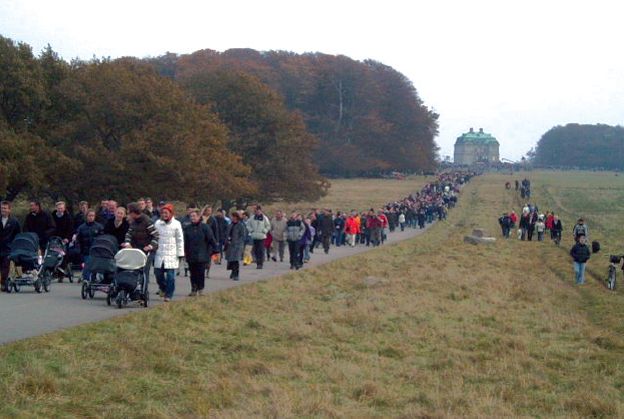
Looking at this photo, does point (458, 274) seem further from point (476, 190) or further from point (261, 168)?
point (476, 190)

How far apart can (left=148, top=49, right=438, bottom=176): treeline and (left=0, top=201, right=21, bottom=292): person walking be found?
79599 mm

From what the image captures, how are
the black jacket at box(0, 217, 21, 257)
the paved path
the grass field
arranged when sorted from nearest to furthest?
the grass field < the paved path < the black jacket at box(0, 217, 21, 257)

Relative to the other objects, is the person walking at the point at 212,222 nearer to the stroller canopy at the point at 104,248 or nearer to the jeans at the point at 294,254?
the jeans at the point at 294,254

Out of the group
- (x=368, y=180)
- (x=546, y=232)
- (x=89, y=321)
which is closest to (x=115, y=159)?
(x=546, y=232)

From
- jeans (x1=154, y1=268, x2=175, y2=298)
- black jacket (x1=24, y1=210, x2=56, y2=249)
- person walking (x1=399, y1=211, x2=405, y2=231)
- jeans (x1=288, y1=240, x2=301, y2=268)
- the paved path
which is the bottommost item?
person walking (x1=399, y1=211, x2=405, y2=231)

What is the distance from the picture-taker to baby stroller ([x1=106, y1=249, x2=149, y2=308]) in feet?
52.1

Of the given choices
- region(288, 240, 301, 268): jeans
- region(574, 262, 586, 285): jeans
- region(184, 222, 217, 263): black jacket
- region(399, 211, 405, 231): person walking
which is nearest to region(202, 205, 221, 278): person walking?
region(288, 240, 301, 268): jeans

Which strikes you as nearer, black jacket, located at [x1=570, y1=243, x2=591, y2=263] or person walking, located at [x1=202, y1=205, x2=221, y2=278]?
person walking, located at [x1=202, y1=205, x2=221, y2=278]

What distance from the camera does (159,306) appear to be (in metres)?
16.5

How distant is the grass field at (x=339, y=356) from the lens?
1005cm

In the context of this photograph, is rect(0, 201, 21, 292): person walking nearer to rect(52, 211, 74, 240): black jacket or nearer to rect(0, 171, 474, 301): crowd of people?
rect(0, 171, 474, 301): crowd of people

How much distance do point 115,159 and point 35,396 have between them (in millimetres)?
31080

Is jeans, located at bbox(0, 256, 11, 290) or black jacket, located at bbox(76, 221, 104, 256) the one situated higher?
black jacket, located at bbox(76, 221, 104, 256)

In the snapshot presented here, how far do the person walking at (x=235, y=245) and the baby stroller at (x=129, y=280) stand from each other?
20.7ft
